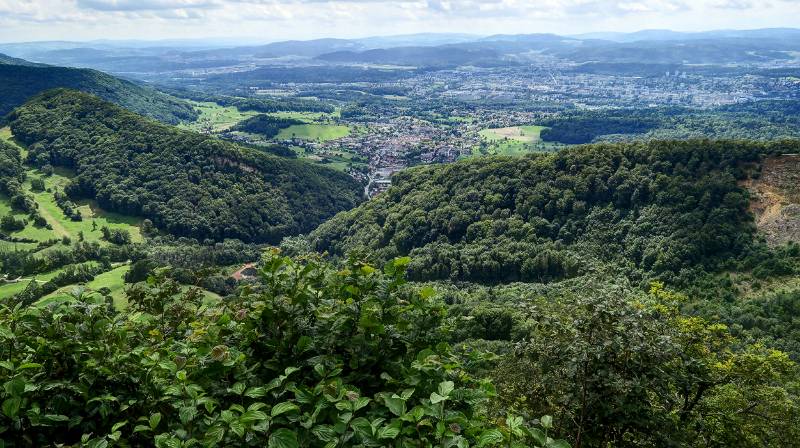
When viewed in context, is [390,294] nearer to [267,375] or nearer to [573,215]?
[267,375]

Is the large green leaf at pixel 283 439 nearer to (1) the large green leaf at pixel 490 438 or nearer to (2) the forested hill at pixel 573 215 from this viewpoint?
(1) the large green leaf at pixel 490 438

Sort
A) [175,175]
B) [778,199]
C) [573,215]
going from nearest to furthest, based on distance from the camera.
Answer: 1. [778,199]
2. [573,215]
3. [175,175]

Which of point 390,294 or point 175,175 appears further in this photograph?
point 175,175

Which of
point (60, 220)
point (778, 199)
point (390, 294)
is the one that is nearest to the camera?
point (390, 294)

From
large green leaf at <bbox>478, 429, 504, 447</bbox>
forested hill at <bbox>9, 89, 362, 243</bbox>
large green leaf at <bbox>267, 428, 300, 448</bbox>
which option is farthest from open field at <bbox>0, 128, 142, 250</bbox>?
large green leaf at <bbox>478, 429, 504, 447</bbox>

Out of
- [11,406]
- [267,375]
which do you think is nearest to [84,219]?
[267,375]

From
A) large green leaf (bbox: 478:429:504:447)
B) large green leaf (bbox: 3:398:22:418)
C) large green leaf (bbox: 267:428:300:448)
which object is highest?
large green leaf (bbox: 3:398:22:418)

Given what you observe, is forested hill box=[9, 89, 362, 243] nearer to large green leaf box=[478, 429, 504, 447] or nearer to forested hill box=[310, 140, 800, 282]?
forested hill box=[310, 140, 800, 282]

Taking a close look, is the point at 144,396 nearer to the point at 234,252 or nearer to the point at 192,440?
the point at 192,440
